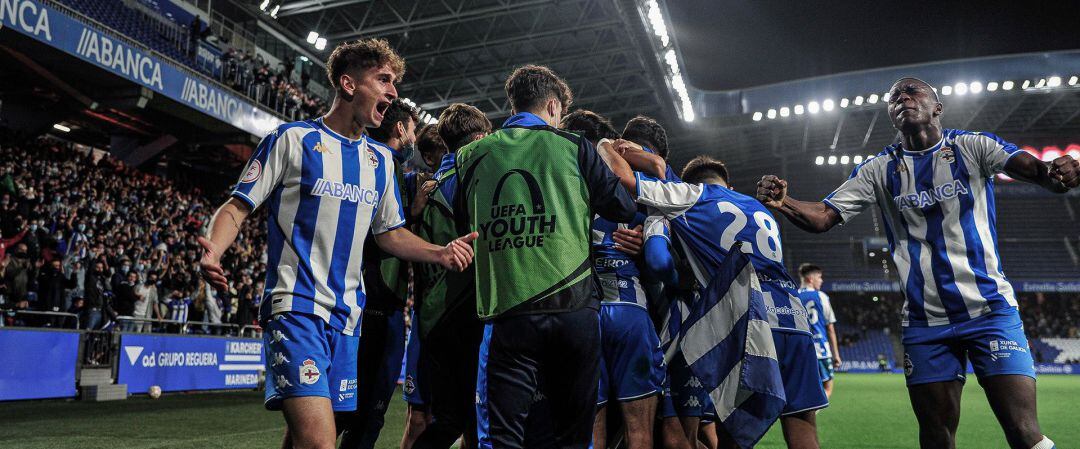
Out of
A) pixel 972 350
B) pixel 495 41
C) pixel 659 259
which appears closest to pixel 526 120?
pixel 659 259

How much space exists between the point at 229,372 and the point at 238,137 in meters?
8.44

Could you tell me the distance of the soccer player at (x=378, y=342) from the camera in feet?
12.5

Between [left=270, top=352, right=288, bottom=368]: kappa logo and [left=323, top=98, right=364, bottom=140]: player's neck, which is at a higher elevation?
[left=323, top=98, right=364, bottom=140]: player's neck

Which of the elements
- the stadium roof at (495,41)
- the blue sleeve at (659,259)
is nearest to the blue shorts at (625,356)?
the blue sleeve at (659,259)

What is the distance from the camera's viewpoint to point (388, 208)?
3424 mm

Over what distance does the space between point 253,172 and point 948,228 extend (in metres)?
3.34

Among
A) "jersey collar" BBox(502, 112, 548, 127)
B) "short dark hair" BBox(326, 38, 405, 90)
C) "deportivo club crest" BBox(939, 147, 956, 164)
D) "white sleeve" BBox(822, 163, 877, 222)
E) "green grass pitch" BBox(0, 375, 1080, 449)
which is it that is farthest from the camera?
"green grass pitch" BBox(0, 375, 1080, 449)

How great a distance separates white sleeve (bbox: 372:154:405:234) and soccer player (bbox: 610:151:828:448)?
106 cm

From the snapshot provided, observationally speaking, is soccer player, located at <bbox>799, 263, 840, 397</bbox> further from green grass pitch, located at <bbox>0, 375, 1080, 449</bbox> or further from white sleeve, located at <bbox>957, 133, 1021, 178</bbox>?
white sleeve, located at <bbox>957, 133, 1021, 178</bbox>

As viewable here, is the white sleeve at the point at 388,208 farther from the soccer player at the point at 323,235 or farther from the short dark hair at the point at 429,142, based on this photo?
the short dark hair at the point at 429,142

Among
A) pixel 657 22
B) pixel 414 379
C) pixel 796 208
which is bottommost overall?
pixel 414 379

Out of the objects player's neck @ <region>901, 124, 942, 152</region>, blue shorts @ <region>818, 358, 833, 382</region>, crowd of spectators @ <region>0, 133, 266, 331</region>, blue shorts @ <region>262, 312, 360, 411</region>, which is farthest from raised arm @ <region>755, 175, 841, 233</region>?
crowd of spectators @ <region>0, 133, 266, 331</region>

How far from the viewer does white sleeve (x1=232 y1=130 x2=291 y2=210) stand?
299 cm

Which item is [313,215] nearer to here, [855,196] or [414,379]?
[414,379]
